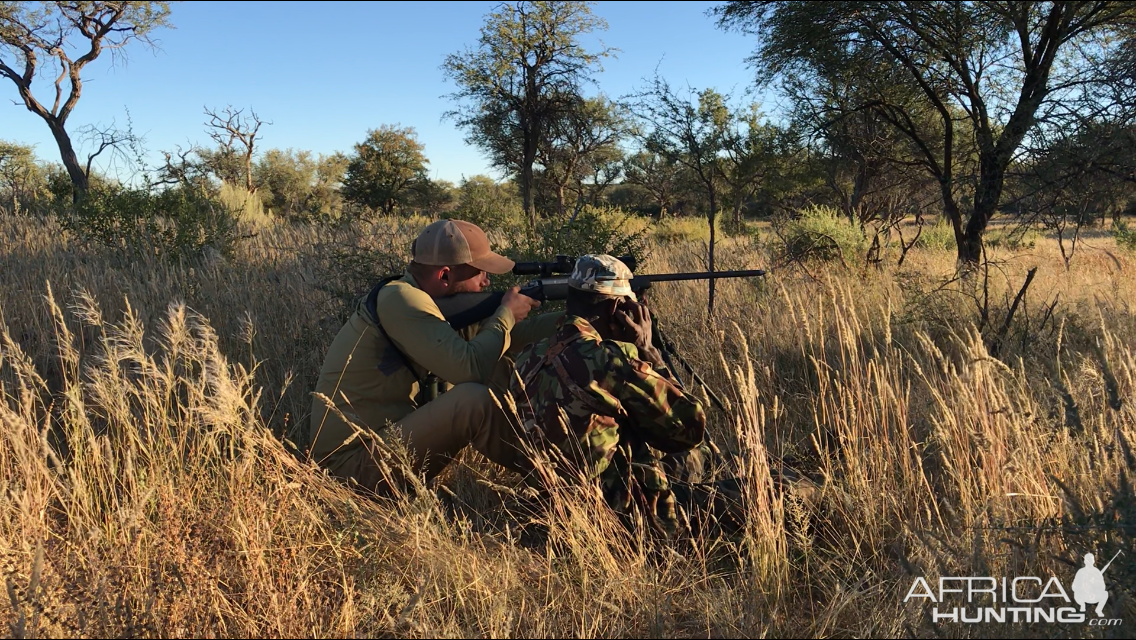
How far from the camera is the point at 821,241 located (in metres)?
8.08

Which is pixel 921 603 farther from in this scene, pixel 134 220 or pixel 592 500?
pixel 134 220

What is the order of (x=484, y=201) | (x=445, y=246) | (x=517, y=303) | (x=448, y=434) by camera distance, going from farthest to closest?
(x=484, y=201) → (x=517, y=303) → (x=445, y=246) → (x=448, y=434)

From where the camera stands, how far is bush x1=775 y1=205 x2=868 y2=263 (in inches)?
301

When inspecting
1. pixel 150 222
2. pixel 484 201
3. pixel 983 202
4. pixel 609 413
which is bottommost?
pixel 609 413

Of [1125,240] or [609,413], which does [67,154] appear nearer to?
[609,413]

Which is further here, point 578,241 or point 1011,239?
point 1011,239

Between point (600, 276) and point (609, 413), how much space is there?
548 mm

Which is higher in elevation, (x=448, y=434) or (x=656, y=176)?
(x=656, y=176)

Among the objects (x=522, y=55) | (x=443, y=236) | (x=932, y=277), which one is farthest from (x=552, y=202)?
(x=443, y=236)

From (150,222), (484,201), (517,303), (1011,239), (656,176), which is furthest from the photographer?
(656,176)

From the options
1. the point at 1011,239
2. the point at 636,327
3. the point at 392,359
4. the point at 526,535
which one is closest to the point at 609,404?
the point at 636,327

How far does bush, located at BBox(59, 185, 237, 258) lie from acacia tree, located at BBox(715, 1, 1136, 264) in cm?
623

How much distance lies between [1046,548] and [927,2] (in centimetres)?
601

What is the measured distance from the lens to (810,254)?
791 cm
